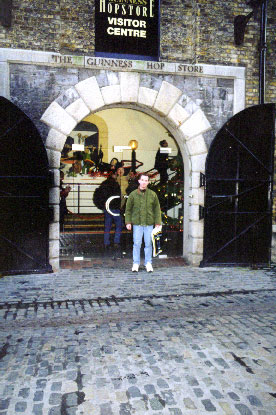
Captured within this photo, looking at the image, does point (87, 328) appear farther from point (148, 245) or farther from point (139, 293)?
point (148, 245)

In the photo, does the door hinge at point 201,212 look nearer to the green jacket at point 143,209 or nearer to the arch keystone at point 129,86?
the green jacket at point 143,209

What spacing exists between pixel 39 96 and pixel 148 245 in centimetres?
358

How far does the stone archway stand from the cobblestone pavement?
1.47 metres

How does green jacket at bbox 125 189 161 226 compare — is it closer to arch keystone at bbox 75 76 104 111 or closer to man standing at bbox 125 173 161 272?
man standing at bbox 125 173 161 272

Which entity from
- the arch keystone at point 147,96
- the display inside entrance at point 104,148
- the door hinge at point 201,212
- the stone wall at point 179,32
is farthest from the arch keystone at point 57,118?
the display inside entrance at point 104,148

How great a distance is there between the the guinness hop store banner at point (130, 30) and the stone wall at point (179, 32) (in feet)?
0.62

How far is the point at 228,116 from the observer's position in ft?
25.9

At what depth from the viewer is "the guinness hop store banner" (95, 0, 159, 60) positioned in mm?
7430

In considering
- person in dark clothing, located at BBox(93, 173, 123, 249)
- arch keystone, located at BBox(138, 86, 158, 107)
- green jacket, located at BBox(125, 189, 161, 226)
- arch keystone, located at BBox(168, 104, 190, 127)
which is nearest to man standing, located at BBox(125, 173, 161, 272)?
green jacket, located at BBox(125, 189, 161, 226)

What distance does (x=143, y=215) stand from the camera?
287 inches

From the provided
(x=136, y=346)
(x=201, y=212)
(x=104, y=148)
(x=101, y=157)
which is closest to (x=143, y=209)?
(x=201, y=212)

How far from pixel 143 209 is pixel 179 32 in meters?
3.78

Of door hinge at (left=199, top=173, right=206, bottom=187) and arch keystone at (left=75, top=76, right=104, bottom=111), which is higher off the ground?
arch keystone at (left=75, top=76, right=104, bottom=111)

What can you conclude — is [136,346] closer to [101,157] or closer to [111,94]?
[111,94]
